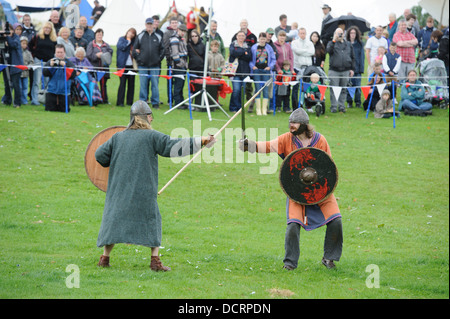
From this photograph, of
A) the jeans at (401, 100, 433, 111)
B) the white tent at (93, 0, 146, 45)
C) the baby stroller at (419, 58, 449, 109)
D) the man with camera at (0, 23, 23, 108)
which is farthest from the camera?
the white tent at (93, 0, 146, 45)

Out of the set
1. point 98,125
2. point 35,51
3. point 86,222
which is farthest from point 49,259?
point 35,51

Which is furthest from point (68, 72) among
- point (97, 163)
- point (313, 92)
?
point (97, 163)

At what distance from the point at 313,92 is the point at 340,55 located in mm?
1426

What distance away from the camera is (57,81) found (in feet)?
50.8

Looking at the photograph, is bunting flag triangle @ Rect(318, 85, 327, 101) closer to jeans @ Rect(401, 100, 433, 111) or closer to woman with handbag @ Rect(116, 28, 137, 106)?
jeans @ Rect(401, 100, 433, 111)

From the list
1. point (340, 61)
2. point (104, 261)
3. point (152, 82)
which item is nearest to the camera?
point (104, 261)

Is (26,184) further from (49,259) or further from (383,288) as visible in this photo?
(383,288)

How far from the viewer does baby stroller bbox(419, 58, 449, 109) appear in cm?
1898

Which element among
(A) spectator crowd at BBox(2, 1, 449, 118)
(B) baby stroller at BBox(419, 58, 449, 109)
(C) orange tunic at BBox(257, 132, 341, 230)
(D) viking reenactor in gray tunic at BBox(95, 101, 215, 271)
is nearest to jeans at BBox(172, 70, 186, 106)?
(A) spectator crowd at BBox(2, 1, 449, 118)

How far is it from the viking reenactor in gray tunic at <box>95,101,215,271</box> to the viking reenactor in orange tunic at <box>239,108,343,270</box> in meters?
1.04

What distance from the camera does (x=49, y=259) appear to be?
763cm

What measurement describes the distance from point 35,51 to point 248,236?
9.58 meters

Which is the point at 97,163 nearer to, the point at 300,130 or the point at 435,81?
the point at 300,130
